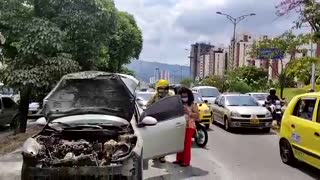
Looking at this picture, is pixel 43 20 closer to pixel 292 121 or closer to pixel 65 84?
pixel 65 84

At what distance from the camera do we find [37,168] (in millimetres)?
6301

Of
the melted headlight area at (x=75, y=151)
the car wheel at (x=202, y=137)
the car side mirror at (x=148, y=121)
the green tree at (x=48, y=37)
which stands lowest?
the car wheel at (x=202, y=137)

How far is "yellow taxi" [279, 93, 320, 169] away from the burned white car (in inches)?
90.8

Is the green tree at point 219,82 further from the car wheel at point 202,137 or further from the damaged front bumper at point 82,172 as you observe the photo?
the damaged front bumper at point 82,172

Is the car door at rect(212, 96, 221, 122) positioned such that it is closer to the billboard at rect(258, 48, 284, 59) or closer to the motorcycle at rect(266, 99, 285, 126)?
the motorcycle at rect(266, 99, 285, 126)

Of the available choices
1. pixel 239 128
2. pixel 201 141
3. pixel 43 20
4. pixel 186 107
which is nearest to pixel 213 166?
pixel 186 107

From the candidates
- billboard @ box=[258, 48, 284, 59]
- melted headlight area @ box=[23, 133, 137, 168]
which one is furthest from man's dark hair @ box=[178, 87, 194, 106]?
billboard @ box=[258, 48, 284, 59]

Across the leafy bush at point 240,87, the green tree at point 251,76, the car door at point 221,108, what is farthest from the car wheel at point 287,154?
the green tree at point 251,76

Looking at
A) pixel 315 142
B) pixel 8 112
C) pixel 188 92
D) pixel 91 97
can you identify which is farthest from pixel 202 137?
pixel 8 112

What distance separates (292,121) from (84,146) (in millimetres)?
5031

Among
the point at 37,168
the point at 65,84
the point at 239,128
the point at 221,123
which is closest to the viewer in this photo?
the point at 37,168

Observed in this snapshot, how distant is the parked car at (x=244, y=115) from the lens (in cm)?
1758

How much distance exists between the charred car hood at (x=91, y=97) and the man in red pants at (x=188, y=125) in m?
1.72

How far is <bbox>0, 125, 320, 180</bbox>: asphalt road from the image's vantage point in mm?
9297
